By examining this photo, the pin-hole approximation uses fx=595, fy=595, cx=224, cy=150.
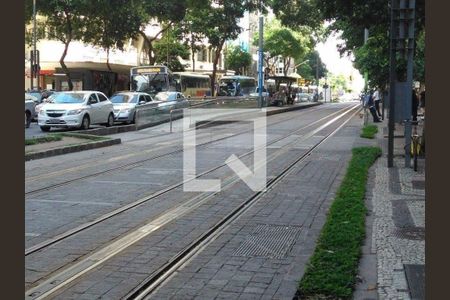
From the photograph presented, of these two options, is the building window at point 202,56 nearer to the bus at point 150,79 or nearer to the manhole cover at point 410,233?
the bus at point 150,79

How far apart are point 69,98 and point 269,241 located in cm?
1917

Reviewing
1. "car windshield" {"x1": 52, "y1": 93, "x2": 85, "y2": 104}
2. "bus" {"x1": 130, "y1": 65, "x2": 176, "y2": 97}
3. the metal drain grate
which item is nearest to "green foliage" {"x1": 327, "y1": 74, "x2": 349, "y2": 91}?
"bus" {"x1": 130, "y1": 65, "x2": 176, "y2": 97}

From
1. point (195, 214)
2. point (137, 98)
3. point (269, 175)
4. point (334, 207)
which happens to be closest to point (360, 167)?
point (269, 175)

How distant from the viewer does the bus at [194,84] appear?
52.3 meters

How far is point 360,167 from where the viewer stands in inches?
501

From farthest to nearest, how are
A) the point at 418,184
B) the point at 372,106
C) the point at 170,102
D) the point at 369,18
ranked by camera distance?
the point at 170,102
the point at 372,106
the point at 369,18
the point at 418,184

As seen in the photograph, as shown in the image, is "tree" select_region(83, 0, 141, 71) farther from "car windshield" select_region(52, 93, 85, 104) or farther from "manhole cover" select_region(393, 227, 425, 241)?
"manhole cover" select_region(393, 227, 425, 241)

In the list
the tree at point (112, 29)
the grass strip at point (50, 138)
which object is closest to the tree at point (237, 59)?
the tree at point (112, 29)

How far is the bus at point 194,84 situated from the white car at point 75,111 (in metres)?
24.0

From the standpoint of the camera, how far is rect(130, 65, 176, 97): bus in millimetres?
40062

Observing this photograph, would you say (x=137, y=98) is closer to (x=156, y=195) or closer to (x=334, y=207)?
(x=156, y=195)

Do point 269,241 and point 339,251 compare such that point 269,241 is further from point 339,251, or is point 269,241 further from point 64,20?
point 64,20

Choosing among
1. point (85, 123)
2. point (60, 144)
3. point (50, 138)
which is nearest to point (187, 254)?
point (60, 144)

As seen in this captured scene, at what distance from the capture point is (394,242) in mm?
6902
